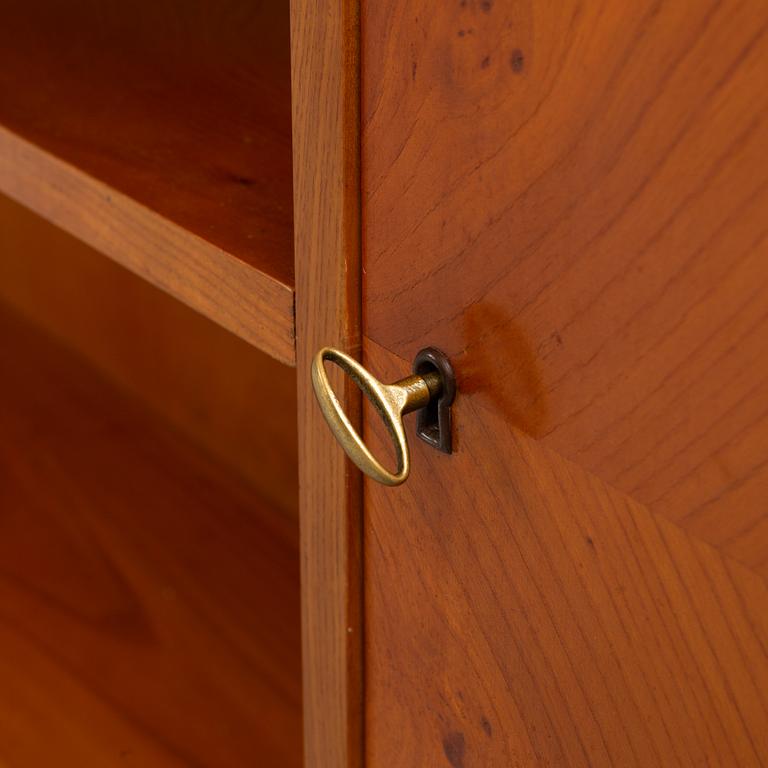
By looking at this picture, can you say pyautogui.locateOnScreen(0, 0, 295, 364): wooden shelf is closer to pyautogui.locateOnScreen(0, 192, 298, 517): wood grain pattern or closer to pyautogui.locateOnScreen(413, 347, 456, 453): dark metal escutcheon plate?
pyautogui.locateOnScreen(413, 347, 456, 453): dark metal escutcheon plate

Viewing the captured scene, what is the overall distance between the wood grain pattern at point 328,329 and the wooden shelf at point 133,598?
0.87 ft

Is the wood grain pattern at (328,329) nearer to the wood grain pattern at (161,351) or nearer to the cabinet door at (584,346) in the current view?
the cabinet door at (584,346)

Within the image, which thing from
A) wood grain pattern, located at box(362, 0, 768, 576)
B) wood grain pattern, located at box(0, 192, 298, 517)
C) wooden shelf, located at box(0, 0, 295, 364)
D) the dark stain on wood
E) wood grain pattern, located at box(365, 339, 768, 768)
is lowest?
wood grain pattern, located at box(0, 192, 298, 517)

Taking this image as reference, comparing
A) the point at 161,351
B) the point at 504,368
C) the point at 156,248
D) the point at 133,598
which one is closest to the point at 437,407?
the point at 504,368

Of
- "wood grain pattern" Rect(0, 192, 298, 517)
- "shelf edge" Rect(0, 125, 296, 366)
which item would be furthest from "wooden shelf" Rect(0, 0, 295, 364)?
"wood grain pattern" Rect(0, 192, 298, 517)

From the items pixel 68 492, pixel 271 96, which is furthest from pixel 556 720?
pixel 68 492

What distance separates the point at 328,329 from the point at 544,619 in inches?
4.1

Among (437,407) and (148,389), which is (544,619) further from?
(148,389)

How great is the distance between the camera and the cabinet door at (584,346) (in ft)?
0.68

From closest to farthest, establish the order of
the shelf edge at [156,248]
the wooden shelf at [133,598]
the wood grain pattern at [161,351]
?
1. the shelf edge at [156,248]
2. the wooden shelf at [133,598]
3. the wood grain pattern at [161,351]

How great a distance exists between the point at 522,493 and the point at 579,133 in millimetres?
95

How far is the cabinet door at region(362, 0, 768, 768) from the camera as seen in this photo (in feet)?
0.68

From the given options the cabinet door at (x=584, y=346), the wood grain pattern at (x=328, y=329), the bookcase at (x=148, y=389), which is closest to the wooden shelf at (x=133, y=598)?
the bookcase at (x=148, y=389)

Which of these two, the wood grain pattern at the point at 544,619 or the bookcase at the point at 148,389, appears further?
the bookcase at the point at 148,389
